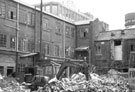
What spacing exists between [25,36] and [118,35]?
58.1ft

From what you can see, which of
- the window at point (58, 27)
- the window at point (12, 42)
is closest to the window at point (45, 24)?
the window at point (58, 27)

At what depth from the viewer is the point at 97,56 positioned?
40656 mm

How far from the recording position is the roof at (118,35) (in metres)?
39.0

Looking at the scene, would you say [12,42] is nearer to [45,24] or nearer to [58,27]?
[45,24]

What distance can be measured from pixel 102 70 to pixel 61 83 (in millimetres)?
22864

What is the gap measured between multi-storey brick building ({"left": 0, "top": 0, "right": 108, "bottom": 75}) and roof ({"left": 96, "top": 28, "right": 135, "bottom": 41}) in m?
6.31

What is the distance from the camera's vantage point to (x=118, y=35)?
4006 cm

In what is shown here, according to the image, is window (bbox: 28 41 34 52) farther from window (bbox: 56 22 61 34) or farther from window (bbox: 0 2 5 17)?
window (bbox: 56 22 61 34)

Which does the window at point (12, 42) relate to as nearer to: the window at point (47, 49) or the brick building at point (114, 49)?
the window at point (47, 49)

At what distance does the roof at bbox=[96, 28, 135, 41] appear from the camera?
3897cm

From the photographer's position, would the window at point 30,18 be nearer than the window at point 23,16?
No

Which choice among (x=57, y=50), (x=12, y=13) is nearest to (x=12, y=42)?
(x=12, y=13)

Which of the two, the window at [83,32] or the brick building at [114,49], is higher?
the window at [83,32]

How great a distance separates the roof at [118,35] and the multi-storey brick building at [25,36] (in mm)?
6306
